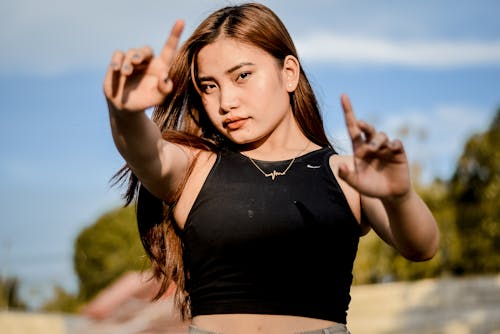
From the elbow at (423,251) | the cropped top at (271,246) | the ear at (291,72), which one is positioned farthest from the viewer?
the ear at (291,72)

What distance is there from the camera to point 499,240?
75.1ft

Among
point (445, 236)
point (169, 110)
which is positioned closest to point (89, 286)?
point (445, 236)

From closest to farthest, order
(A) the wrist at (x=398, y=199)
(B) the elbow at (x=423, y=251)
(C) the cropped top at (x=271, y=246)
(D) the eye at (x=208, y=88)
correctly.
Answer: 1. (A) the wrist at (x=398, y=199)
2. (C) the cropped top at (x=271, y=246)
3. (B) the elbow at (x=423, y=251)
4. (D) the eye at (x=208, y=88)

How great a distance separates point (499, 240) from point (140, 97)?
70.8ft

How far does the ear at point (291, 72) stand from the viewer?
349 cm

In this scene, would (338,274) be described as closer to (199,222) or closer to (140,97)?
(199,222)

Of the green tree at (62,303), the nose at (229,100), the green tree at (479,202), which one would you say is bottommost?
the green tree at (62,303)

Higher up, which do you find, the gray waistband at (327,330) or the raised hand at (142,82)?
the raised hand at (142,82)

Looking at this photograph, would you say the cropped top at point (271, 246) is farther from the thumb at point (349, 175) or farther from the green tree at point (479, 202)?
the green tree at point (479, 202)

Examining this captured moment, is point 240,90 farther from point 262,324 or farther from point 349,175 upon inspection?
point 262,324

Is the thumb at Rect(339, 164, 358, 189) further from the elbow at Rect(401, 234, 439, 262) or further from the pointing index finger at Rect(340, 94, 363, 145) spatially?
the elbow at Rect(401, 234, 439, 262)

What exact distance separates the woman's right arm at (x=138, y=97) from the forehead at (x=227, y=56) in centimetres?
51

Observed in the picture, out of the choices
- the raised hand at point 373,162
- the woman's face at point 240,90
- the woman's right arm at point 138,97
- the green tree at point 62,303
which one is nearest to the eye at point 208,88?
the woman's face at point 240,90

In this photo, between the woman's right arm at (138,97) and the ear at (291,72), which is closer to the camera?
the woman's right arm at (138,97)
